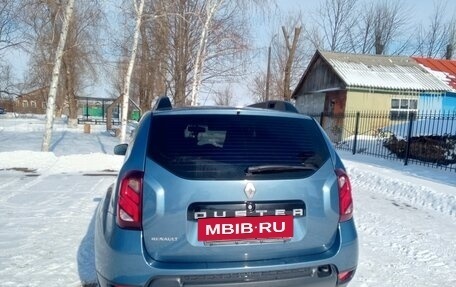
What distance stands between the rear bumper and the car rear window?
0.52 meters

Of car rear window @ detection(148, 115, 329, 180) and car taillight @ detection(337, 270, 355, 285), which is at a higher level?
car rear window @ detection(148, 115, 329, 180)

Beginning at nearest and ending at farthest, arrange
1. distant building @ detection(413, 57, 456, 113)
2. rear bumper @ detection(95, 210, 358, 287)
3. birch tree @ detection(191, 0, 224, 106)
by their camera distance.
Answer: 1. rear bumper @ detection(95, 210, 358, 287)
2. birch tree @ detection(191, 0, 224, 106)
3. distant building @ detection(413, 57, 456, 113)

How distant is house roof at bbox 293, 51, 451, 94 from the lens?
62.1ft

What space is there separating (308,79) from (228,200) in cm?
2350

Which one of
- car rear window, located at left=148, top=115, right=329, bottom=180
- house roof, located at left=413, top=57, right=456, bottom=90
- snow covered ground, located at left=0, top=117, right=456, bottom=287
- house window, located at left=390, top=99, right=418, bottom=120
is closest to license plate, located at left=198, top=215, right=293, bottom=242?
car rear window, located at left=148, top=115, right=329, bottom=180

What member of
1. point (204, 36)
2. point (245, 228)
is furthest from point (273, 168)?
point (204, 36)

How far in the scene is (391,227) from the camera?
15.8ft

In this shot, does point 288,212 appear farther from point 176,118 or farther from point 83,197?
Answer: point 83,197

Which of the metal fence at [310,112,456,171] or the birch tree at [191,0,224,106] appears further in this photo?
the birch tree at [191,0,224,106]

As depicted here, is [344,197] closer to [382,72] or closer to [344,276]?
[344,276]

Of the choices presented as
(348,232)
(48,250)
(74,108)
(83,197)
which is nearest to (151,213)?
(348,232)

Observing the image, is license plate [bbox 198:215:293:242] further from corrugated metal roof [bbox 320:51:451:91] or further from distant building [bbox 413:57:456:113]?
distant building [bbox 413:57:456:113]

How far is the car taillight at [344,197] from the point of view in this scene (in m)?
2.28

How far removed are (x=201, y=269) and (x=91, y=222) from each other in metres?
3.08
